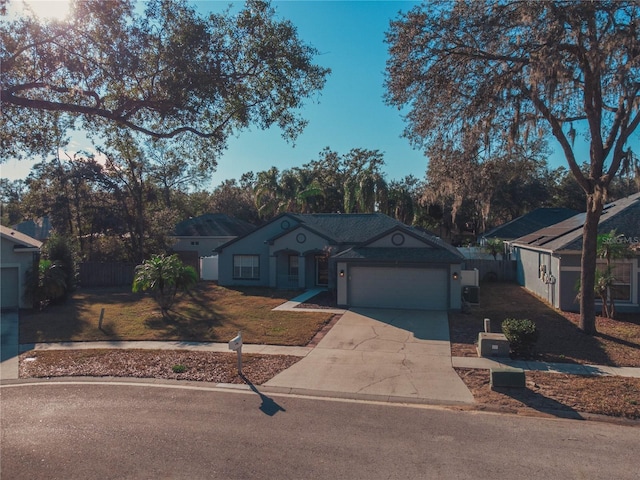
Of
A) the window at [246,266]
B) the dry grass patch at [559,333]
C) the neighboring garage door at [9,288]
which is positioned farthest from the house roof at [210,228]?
the dry grass patch at [559,333]

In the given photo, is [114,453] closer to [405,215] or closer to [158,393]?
[158,393]

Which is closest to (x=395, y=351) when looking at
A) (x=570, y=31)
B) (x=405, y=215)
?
(x=570, y=31)

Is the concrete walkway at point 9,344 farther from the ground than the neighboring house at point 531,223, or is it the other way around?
the neighboring house at point 531,223

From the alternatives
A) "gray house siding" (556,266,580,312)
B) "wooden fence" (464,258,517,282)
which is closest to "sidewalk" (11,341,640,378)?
"gray house siding" (556,266,580,312)

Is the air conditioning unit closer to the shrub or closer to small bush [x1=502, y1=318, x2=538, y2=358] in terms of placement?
small bush [x1=502, y1=318, x2=538, y2=358]

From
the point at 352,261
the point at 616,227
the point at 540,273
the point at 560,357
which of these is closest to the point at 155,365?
the point at 352,261

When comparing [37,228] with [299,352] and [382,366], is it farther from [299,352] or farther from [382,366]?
[382,366]

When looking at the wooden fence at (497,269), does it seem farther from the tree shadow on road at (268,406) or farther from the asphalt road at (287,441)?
the tree shadow on road at (268,406)
